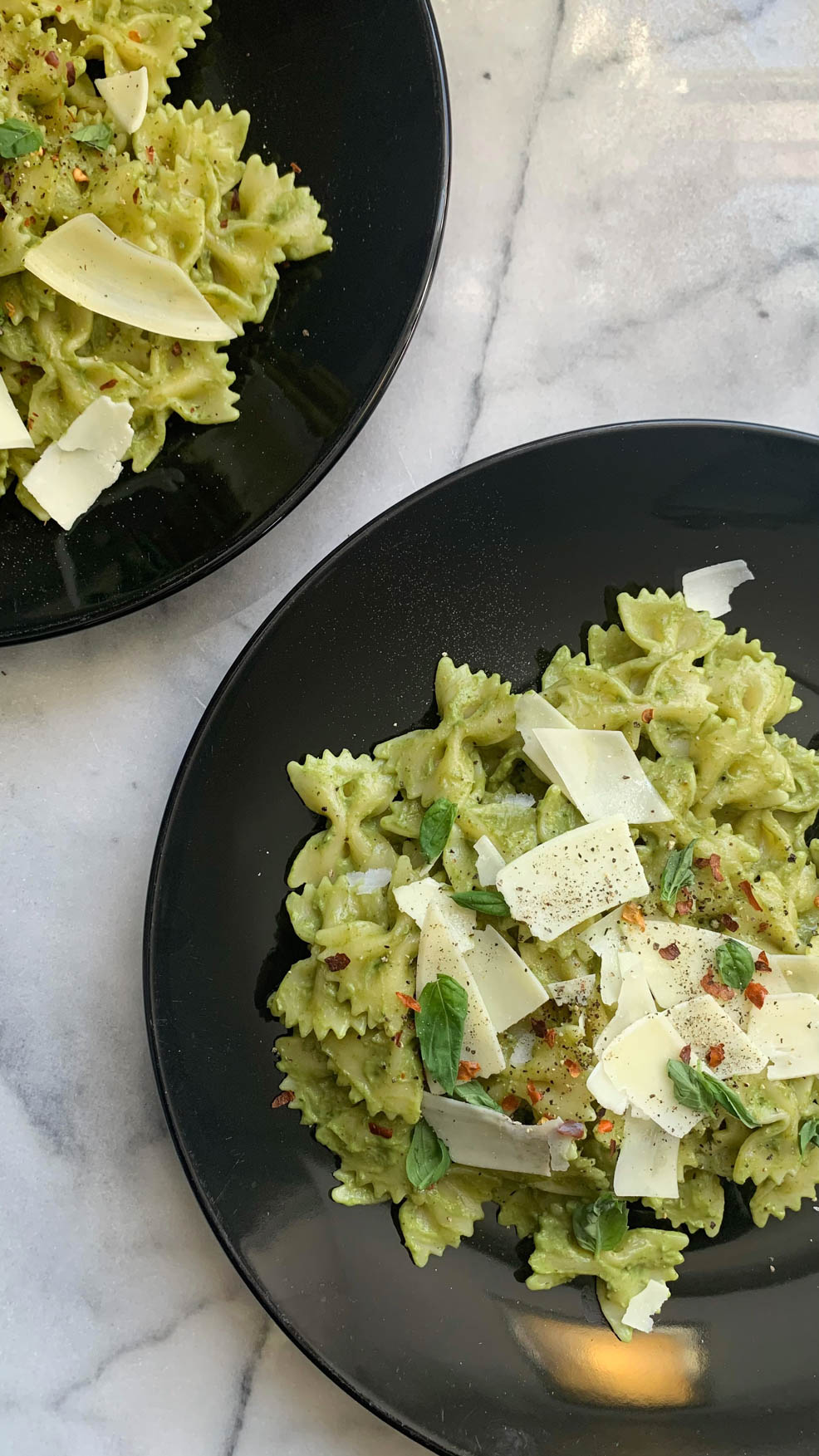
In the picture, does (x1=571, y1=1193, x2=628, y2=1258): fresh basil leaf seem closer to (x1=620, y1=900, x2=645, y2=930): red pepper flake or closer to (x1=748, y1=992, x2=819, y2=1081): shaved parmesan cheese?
(x1=748, y1=992, x2=819, y2=1081): shaved parmesan cheese

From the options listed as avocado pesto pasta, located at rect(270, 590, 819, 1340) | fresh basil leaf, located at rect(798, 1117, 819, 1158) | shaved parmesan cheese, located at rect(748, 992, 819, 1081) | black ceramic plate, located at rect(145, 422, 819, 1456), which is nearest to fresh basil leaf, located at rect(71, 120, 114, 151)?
black ceramic plate, located at rect(145, 422, 819, 1456)

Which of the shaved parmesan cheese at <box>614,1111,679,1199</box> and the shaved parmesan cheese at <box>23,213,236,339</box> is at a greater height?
the shaved parmesan cheese at <box>23,213,236,339</box>

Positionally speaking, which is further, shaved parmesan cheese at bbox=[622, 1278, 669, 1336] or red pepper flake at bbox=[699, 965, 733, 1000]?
shaved parmesan cheese at bbox=[622, 1278, 669, 1336]

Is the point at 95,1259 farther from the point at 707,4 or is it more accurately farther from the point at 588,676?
the point at 707,4

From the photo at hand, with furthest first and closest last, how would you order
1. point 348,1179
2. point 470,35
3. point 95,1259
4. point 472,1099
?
point 470,35 < point 95,1259 < point 348,1179 < point 472,1099

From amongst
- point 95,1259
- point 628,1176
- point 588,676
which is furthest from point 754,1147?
point 95,1259

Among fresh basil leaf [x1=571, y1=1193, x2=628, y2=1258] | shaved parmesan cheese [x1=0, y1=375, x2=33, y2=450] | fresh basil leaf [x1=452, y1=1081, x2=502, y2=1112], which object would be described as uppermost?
shaved parmesan cheese [x1=0, y1=375, x2=33, y2=450]

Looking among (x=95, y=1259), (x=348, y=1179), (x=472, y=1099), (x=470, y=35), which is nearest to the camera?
(x=472, y=1099)

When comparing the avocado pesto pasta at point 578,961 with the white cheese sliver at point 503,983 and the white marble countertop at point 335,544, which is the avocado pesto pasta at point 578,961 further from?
the white marble countertop at point 335,544
